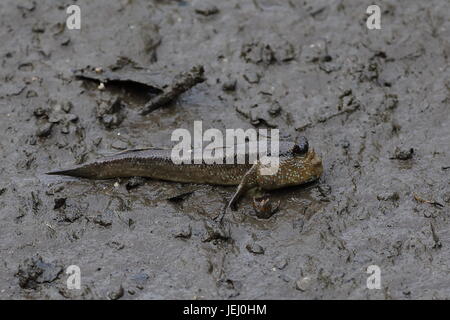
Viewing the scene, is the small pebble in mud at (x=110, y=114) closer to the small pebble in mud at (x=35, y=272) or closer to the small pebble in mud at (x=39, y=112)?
the small pebble in mud at (x=39, y=112)

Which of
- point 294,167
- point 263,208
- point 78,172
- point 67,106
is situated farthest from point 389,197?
point 67,106

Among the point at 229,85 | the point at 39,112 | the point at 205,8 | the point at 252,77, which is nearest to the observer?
the point at 39,112

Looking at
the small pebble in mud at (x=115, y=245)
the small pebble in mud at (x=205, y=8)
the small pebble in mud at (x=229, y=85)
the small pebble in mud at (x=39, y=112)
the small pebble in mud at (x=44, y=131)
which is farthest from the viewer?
the small pebble in mud at (x=205, y=8)

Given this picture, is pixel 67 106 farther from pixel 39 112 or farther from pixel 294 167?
pixel 294 167

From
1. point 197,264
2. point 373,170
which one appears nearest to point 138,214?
point 197,264

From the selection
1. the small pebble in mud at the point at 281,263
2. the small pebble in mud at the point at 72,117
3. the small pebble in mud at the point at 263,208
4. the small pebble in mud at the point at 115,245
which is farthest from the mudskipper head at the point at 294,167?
the small pebble in mud at the point at 72,117

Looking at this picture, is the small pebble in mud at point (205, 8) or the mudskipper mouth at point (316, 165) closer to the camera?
the mudskipper mouth at point (316, 165)
